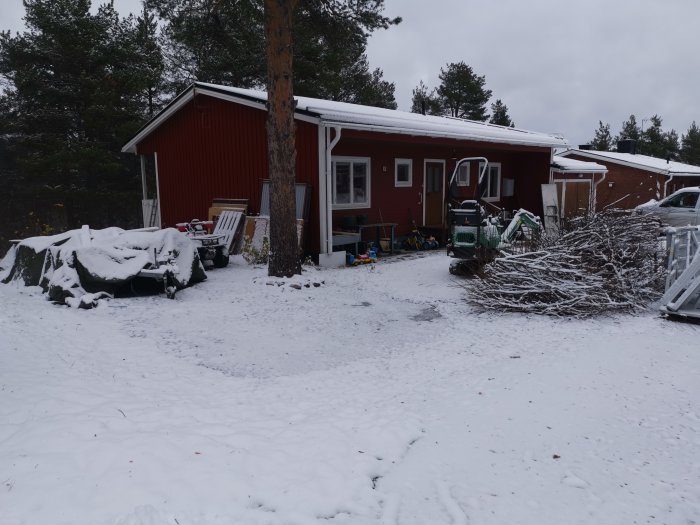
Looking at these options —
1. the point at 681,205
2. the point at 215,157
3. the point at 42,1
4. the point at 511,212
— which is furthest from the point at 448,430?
the point at 42,1

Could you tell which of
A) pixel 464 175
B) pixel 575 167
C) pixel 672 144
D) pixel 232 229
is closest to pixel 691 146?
pixel 672 144

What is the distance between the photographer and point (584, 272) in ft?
25.9

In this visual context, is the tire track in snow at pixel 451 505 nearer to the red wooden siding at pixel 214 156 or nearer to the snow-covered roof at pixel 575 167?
the red wooden siding at pixel 214 156

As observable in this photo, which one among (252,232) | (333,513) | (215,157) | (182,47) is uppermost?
(182,47)

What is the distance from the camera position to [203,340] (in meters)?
6.52

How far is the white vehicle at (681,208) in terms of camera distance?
534 inches

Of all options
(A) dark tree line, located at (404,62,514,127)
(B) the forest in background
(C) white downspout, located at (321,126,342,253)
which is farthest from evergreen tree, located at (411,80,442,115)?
(C) white downspout, located at (321,126,342,253)

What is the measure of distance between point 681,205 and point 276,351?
1277cm

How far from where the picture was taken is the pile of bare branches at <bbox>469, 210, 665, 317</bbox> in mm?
7633

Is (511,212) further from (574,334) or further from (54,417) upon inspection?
(54,417)

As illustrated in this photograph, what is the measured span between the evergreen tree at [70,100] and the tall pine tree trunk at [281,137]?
14419 millimetres

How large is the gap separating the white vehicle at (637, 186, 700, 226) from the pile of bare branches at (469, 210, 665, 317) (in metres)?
5.79

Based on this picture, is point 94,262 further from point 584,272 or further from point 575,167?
point 575,167

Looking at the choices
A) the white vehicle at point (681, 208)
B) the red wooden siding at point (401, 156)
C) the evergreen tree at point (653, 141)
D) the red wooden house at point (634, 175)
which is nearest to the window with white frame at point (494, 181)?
the red wooden siding at point (401, 156)
